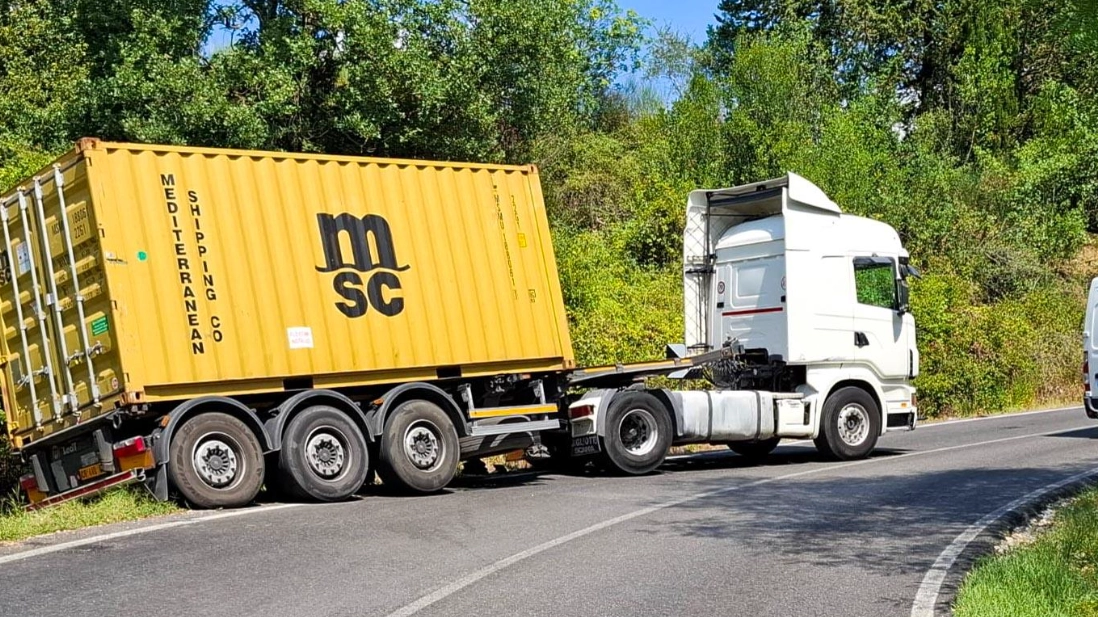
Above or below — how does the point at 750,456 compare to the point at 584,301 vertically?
below

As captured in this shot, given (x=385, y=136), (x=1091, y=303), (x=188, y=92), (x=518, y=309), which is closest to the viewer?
(x=518, y=309)

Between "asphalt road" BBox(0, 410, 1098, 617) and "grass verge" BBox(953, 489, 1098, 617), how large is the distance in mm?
403

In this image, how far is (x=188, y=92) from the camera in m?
23.4

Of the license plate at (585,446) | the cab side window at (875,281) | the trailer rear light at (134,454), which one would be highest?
the cab side window at (875,281)

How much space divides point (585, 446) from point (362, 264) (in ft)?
11.9

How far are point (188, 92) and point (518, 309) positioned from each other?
38.9ft

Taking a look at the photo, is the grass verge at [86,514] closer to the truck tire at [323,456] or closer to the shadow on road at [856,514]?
the truck tire at [323,456]

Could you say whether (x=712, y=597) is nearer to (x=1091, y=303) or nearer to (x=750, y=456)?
(x=750, y=456)

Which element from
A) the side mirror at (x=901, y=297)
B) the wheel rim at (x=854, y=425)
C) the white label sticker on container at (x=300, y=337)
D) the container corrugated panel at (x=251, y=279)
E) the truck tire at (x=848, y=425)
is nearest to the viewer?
the container corrugated panel at (x=251, y=279)

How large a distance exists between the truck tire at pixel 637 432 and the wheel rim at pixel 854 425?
9.09 feet

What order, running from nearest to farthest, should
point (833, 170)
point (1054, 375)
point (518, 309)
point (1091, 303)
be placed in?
point (518, 309) < point (1091, 303) < point (1054, 375) < point (833, 170)

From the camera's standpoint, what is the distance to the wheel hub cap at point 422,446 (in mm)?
12750

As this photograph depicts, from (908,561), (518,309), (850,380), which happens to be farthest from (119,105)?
(908,561)

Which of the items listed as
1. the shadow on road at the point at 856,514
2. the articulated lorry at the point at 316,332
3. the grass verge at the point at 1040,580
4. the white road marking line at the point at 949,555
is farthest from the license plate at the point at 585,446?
the grass verge at the point at 1040,580
